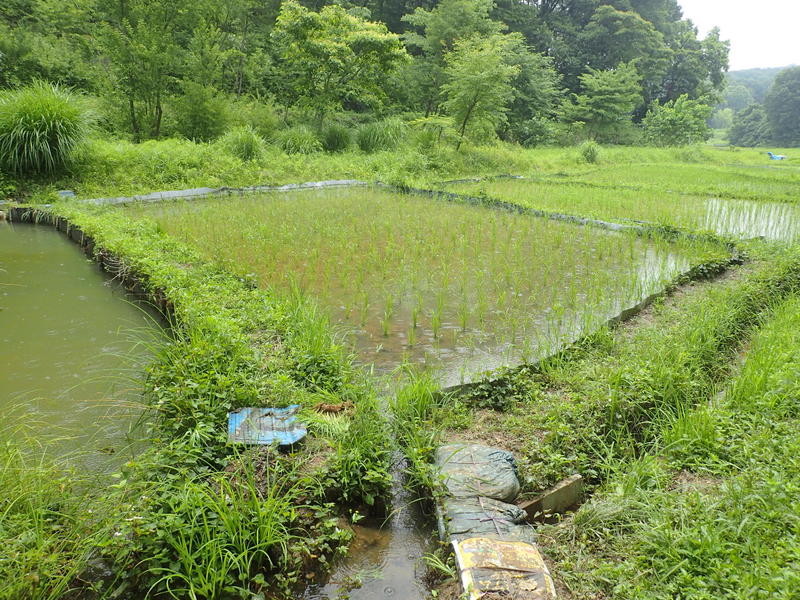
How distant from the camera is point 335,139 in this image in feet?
48.2

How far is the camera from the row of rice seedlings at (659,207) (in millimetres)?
7625

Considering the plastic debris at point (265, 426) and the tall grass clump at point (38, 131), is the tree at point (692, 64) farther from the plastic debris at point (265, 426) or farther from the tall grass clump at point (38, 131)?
the plastic debris at point (265, 426)

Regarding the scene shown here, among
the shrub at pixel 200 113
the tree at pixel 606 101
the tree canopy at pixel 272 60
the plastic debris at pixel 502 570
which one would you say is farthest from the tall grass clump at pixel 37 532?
the tree at pixel 606 101

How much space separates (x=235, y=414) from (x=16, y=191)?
8197 millimetres

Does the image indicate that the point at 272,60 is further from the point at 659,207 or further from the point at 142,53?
the point at 659,207

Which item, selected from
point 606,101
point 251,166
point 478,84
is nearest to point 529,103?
point 606,101

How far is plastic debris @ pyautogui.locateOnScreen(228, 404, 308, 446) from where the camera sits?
7.70 ft

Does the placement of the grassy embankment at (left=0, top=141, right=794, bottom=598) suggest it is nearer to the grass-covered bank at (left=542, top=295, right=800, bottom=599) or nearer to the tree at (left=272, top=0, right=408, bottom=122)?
the grass-covered bank at (left=542, top=295, right=800, bottom=599)

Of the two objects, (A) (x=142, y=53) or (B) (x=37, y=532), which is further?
(A) (x=142, y=53)

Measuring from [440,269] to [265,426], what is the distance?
346cm

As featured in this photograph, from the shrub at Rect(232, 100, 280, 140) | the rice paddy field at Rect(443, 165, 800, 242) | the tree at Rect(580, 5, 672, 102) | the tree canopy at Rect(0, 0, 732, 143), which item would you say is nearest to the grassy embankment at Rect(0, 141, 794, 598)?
the rice paddy field at Rect(443, 165, 800, 242)

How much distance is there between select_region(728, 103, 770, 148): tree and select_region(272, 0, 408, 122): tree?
33.5 m

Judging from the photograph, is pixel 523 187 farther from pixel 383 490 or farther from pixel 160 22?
pixel 383 490

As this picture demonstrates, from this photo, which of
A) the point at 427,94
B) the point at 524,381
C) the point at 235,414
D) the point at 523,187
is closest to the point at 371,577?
the point at 235,414
